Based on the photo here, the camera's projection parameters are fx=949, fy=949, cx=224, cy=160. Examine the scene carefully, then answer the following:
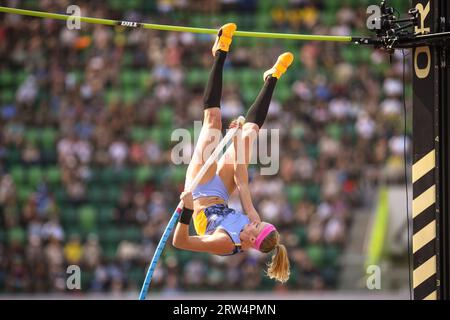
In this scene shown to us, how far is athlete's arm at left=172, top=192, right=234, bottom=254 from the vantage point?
754 centimetres

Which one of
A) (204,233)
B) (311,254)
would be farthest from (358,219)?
(204,233)

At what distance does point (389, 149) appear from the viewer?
1673 centimetres

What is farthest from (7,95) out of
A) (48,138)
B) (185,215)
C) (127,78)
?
(185,215)

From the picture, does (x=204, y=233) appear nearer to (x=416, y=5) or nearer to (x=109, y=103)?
(x=416, y=5)

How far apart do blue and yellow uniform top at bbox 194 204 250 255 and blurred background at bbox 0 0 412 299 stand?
637 cm

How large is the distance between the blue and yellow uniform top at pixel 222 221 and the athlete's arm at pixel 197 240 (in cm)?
10

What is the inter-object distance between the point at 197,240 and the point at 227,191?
1.03 metres

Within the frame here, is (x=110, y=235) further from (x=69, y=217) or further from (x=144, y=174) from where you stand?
(x=144, y=174)

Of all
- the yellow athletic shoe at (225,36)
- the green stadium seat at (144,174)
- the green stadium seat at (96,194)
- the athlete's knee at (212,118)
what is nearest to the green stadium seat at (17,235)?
the green stadium seat at (96,194)

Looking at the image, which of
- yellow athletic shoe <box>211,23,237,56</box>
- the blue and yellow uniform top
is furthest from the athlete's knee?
the blue and yellow uniform top

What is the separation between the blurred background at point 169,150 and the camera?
1544 cm

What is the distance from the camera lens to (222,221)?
27.7 ft

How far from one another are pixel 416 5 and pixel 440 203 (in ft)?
5.04
